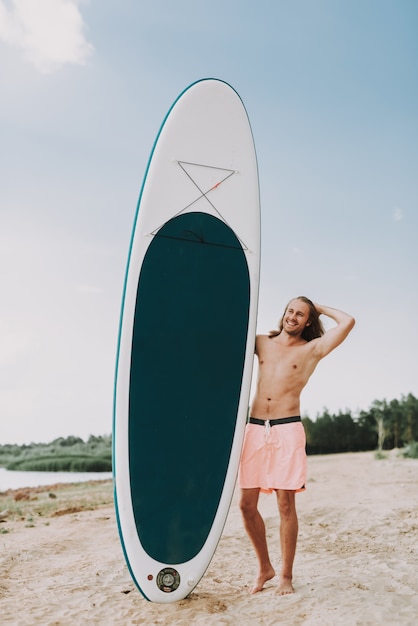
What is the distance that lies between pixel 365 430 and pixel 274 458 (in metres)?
19.2

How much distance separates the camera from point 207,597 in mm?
3391

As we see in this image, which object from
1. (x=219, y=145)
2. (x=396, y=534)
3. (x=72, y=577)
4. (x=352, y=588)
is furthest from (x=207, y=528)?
(x=396, y=534)

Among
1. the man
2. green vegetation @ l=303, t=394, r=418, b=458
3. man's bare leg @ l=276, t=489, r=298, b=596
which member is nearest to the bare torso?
the man

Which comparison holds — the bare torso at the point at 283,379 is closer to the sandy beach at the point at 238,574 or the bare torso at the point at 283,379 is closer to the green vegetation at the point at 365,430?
the sandy beach at the point at 238,574

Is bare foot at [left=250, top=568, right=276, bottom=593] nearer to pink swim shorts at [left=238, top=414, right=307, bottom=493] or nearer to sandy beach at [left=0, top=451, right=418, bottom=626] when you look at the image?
sandy beach at [left=0, top=451, right=418, bottom=626]

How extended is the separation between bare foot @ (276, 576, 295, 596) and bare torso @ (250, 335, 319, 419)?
36.4 inches

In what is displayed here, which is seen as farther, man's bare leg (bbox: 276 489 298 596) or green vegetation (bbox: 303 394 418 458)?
green vegetation (bbox: 303 394 418 458)

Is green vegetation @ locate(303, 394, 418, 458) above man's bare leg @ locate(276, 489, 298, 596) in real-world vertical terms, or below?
above

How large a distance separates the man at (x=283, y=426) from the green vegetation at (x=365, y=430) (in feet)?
54.7

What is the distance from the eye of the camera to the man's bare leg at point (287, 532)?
3.28 metres

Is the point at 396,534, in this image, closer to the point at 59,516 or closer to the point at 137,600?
the point at 137,600

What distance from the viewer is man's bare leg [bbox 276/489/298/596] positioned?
3275mm

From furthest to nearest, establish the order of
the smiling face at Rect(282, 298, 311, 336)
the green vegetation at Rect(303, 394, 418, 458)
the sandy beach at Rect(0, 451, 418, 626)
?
the green vegetation at Rect(303, 394, 418, 458) → the smiling face at Rect(282, 298, 311, 336) → the sandy beach at Rect(0, 451, 418, 626)

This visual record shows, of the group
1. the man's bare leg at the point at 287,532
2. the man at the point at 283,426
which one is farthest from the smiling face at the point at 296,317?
the man's bare leg at the point at 287,532
